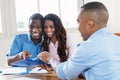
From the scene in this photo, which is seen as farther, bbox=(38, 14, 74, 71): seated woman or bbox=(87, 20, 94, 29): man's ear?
bbox=(38, 14, 74, 71): seated woman

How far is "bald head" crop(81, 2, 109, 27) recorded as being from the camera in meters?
1.27

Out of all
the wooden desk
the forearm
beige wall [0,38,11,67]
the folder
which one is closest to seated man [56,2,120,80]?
the wooden desk

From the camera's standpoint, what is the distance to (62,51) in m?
2.44

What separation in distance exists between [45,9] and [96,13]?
2.81 meters

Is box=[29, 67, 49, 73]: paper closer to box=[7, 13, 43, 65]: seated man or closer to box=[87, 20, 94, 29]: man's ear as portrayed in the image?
box=[7, 13, 43, 65]: seated man

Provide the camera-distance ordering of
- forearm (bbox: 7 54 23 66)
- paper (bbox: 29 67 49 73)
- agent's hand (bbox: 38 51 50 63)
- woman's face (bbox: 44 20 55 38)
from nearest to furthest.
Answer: agent's hand (bbox: 38 51 50 63) < paper (bbox: 29 67 49 73) < forearm (bbox: 7 54 23 66) < woman's face (bbox: 44 20 55 38)

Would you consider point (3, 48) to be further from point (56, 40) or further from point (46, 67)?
point (46, 67)

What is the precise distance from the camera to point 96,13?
127 centimetres

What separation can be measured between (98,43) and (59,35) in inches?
49.6

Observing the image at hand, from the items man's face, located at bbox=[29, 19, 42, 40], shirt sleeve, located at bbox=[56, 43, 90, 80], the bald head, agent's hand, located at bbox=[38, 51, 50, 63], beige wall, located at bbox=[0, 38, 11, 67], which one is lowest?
beige wall, located at bbox=[0, 38, 11, 67]

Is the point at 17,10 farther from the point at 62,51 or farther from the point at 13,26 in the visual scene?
the point at 62,51

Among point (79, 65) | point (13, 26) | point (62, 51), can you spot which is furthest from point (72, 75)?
point (13, 26)

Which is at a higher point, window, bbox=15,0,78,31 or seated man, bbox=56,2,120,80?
window, bbox=15,0,78,31

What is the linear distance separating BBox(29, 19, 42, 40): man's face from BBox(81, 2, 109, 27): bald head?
1110mm
